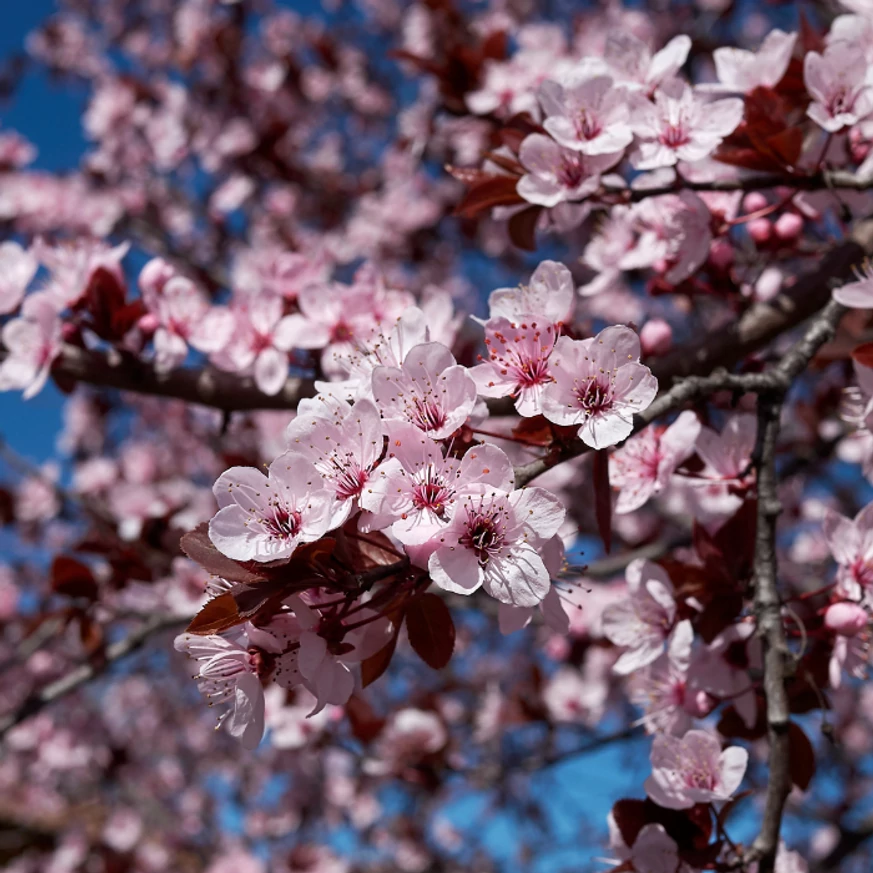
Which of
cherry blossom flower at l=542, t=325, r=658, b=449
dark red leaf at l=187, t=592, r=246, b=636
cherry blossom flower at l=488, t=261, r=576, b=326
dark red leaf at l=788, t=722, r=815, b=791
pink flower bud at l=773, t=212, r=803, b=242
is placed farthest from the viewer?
pink flower bud at l=773, t=212, r=803, b=242

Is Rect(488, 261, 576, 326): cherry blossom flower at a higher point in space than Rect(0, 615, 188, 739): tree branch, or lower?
higher

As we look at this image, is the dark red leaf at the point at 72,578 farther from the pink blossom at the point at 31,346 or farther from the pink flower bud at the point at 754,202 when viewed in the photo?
the pink flower bud at the point at 754,202

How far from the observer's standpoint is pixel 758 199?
1.85 meters

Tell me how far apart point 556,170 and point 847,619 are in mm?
907

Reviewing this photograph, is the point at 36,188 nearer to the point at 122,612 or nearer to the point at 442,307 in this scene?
the point at 122,612

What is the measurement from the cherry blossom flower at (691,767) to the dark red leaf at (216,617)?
0.68 meters

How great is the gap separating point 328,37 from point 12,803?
10074mm

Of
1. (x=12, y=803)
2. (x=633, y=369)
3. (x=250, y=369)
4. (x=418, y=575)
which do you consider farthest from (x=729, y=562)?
(x=12, y=803)

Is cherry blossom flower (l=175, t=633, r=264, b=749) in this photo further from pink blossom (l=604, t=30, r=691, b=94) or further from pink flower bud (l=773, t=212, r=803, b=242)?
pink flower bud (l=773, t=212, r=803, b=242)

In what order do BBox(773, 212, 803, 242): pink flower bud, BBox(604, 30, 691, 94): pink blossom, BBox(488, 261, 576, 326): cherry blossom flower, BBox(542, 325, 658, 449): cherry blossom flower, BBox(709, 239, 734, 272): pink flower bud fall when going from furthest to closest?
BBox(773, 212, 803, 242): pink flower bud
BBox(709, 239, 734, 272): pink flower bud
BBox(604, 30, 691, 94): pink blossom
BBox(488, 261, 576, 326): cherry blossom flower
BBox(542, 325, 658, 449): cherry blossom flower

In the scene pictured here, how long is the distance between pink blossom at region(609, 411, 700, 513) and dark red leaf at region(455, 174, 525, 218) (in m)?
0.51

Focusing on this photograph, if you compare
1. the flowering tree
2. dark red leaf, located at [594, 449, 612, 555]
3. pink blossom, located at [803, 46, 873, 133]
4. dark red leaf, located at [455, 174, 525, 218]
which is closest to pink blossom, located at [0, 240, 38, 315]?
the flowering tree

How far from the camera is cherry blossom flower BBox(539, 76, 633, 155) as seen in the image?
145 cm

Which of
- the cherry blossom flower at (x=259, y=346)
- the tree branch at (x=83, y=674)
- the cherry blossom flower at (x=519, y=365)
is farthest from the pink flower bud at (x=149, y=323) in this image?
the cherry blossom flower at (x=519, y=365)
